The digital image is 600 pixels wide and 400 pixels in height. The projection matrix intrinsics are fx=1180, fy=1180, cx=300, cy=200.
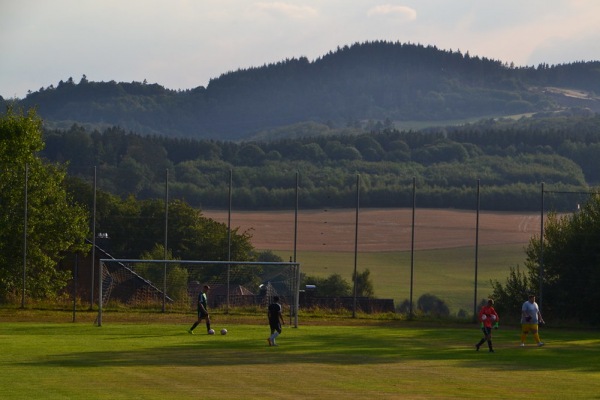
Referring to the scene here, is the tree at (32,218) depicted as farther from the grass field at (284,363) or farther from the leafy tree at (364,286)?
the leafy tree at (364,286)

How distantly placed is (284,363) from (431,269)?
237 feet

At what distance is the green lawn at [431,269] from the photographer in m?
83.1

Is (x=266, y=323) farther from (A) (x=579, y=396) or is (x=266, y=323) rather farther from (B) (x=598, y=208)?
(A) (x=579, y=396)

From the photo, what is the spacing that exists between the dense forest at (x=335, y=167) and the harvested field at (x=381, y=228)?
216 cm

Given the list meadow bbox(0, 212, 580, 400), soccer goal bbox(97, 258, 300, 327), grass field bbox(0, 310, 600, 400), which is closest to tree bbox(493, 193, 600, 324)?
meadow bbox(0, 212, 580, 400)

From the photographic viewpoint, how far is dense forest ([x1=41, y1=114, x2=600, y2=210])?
103812 mm

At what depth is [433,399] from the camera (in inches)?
942

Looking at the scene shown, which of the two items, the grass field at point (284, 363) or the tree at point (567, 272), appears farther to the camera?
the tree at point (567, 272)

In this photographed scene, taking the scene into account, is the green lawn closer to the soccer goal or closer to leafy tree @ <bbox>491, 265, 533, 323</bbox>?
leafy tree @ <bbox>491, 265, 533, 323</bbox>

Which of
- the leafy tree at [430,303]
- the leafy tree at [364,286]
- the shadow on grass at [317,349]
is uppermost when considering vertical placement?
the leafy tree at [364,286]

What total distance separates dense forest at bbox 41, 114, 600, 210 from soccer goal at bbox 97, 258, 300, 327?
71.8 ft

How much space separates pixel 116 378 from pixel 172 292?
21.1 meters

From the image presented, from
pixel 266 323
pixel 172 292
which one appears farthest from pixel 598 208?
pixel 172 292

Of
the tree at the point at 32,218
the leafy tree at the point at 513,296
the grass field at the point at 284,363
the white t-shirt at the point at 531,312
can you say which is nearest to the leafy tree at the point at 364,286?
the leafy tree at the point at 513,296
